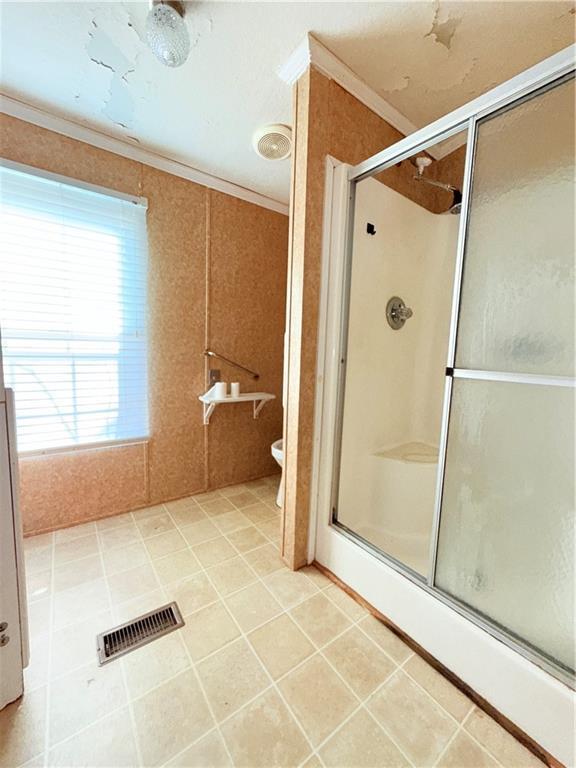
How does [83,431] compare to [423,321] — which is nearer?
[83,431]

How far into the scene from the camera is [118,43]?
129 centimetres

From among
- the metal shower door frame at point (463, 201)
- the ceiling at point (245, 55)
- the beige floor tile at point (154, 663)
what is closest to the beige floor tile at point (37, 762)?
the beige floor tile at point (154, 663)

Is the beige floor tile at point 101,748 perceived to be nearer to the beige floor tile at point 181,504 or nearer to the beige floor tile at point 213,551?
the beige floor tile at point 213,551

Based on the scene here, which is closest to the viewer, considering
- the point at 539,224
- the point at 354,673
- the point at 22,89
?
the point at 539,224

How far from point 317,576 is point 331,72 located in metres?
2.45

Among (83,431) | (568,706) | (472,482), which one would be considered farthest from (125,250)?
(568,706)

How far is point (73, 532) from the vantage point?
6.21ft

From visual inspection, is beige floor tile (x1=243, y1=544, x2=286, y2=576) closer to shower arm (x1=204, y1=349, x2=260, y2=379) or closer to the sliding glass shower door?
the sliding glass shower door

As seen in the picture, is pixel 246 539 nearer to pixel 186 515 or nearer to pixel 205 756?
pixel 186 515

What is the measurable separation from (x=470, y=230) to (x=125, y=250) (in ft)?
6.42

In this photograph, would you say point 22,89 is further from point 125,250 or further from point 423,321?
point 423,321

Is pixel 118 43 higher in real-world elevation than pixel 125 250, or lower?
higher

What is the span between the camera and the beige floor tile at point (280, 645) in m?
1.13

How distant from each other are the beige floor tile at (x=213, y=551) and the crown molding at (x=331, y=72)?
2.44 metres
